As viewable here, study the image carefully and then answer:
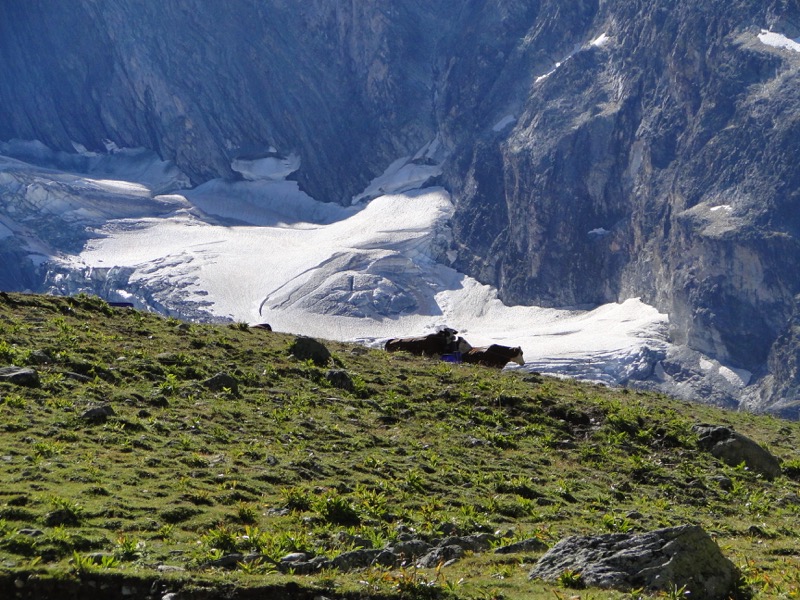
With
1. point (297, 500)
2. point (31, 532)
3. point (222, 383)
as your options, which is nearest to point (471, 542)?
point (297, 500)

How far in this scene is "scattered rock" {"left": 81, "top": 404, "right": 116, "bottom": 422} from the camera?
2159cm

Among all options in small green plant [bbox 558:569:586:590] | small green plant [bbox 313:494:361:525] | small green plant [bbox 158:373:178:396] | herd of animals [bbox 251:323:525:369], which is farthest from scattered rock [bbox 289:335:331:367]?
small green plant [bbox 558:569:586:590]

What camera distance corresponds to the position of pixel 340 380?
1169 inches

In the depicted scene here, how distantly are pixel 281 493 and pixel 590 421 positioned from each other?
13.1 metres

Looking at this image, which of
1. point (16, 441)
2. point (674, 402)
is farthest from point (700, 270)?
point (16, 441)

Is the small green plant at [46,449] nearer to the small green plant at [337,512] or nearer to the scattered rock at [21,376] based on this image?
the scattered rock at [21,376]

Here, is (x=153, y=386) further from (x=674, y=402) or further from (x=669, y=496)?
(x=674, y=402)

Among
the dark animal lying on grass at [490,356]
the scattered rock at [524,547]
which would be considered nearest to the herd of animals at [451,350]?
the dark animal lying on grass at [490,356]

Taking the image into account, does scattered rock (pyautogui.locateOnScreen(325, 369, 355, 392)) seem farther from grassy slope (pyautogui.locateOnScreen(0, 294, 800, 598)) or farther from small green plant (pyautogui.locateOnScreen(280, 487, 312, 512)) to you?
small green plant (pyautogui.locateOnScreen(280, 487, 312, 512))

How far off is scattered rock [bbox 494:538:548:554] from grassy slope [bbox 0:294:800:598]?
17.7 inches

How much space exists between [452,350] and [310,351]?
9.96m

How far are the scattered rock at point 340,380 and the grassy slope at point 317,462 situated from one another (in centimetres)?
41

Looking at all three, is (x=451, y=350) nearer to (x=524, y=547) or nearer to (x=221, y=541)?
(x=524, y=547)

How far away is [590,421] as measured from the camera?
30.0m
